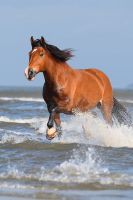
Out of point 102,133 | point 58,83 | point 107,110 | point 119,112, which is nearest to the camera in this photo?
point 58,83

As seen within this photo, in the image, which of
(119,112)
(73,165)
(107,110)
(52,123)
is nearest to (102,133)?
(107,110)

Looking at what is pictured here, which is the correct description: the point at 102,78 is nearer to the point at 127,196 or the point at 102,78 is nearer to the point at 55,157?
the point at 55,157

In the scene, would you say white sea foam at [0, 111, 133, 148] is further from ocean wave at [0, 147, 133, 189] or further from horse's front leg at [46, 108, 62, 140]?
ocean wave at [0, 147, 133, 189]

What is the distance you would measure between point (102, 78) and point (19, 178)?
4.80 metres

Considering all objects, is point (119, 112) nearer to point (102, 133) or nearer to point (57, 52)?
point (102, 133)

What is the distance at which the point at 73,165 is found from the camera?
10227mm

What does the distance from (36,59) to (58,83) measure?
66 centimetres

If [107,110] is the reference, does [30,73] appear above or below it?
above

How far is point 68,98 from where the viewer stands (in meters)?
12.4

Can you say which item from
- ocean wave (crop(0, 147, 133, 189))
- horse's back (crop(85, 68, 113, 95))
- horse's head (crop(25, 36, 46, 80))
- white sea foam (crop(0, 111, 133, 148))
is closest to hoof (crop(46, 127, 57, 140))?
white sea foam (crop(0, 111, 133, 148))

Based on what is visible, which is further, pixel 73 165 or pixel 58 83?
pixel 58 83

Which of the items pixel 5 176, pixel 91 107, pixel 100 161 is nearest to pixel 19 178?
pixel 5 176

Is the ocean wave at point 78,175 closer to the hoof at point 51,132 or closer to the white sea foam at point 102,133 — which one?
the hoof at point 51,132

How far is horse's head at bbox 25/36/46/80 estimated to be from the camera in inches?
452
